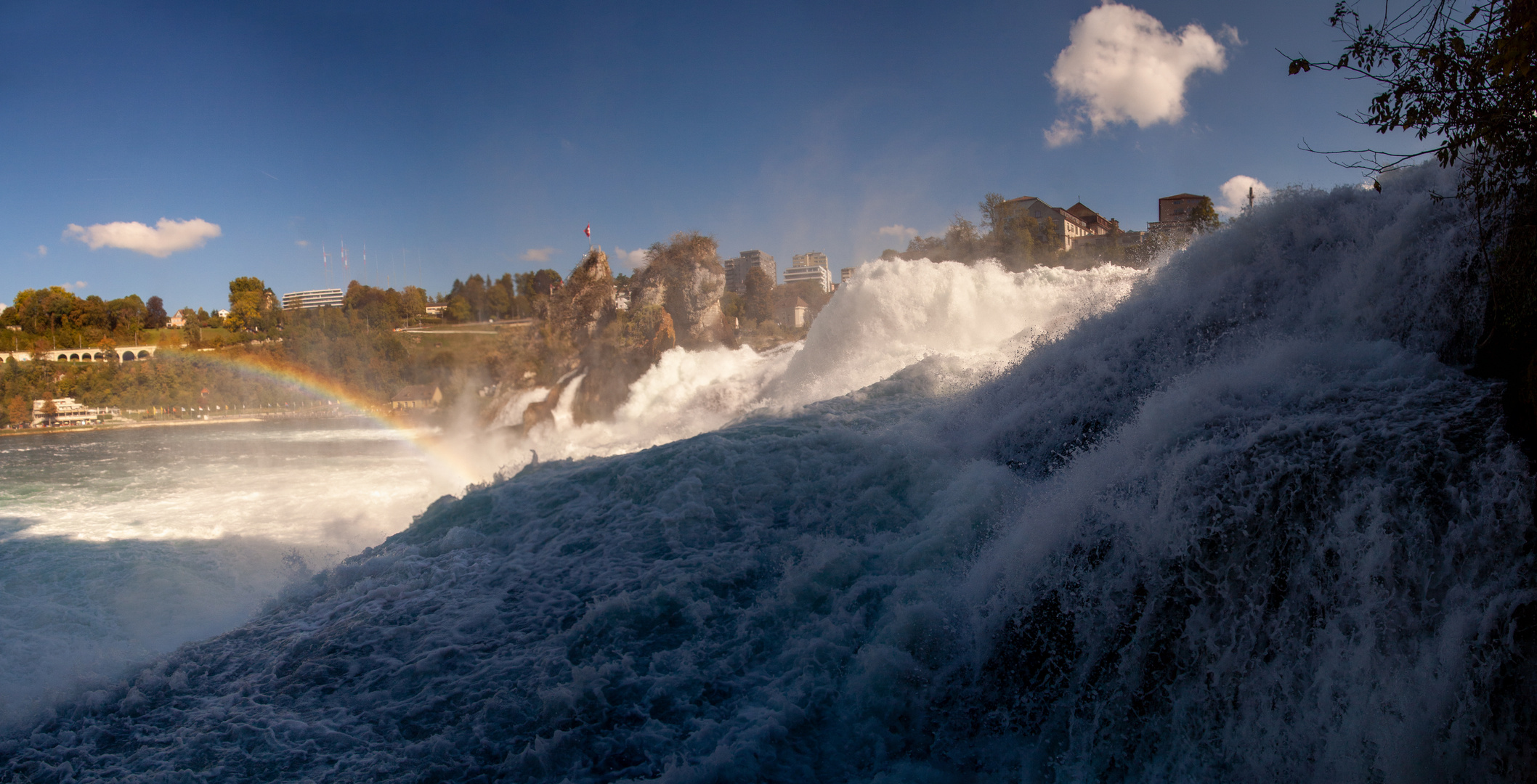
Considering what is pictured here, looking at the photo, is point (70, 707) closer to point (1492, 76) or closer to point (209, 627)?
point (209, 627)

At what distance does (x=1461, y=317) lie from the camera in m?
4.41

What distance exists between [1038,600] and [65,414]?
186ft

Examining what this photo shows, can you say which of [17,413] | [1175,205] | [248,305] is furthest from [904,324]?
[248,305]

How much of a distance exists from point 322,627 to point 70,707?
4.77 ft

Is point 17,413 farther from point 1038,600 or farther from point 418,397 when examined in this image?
point 1038,600

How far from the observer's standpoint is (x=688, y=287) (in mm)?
23844

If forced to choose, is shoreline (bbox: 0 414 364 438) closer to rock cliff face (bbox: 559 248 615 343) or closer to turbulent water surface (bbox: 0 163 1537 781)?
rock cliff face (bbox: 559 248 615 343)

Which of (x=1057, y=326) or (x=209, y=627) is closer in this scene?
(x=209, y=627)

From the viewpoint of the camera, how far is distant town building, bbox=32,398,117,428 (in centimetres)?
3950

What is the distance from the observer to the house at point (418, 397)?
3478cm

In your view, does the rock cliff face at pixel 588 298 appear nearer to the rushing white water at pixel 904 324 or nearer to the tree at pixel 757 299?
the rushing white water at pixel 904 324

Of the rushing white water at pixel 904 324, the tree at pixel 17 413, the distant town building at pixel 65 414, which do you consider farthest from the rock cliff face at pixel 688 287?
the tree at pixel 17 413

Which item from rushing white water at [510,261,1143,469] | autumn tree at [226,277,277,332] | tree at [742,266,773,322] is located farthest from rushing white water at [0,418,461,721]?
autumn tree at [226,277,277,332]

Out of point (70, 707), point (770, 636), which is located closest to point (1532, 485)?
point (770, 636)
